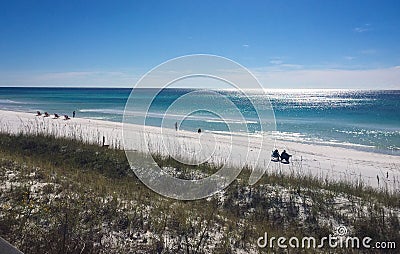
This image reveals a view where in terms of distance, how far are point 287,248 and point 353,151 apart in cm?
2049

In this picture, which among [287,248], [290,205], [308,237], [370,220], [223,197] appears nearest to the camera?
[287,248]

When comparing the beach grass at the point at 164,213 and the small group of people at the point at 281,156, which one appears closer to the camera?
the beach grass at the point at 164,213

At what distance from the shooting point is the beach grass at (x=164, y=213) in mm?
4750

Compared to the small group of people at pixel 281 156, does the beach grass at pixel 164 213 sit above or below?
above

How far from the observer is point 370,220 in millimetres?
6188

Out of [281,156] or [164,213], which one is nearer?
[164,213]

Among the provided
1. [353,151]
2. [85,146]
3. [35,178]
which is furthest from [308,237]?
[353,151]

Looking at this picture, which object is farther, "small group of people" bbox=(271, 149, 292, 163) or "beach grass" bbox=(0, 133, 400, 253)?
"small group of people" bbox=(271, 149, 292, 163)

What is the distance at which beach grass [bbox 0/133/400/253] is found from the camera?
475 cm

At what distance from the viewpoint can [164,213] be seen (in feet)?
19.6

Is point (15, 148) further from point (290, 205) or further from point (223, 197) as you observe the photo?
point (290, 205)

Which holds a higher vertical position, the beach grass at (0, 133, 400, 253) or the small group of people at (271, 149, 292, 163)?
the beach grass at (0, 133, 400, 253)

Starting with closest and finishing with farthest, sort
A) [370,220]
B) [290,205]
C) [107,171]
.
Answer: [370,220], [290,205], [107,171]

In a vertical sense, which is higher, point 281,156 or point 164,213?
point 164,213
